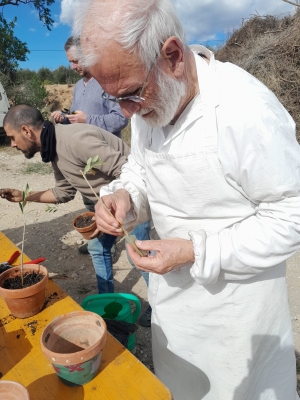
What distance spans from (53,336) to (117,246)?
3.33 m

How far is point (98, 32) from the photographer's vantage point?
42.0 inches

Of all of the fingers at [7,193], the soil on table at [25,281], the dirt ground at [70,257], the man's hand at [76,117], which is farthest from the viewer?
the man's hand at [76,117]

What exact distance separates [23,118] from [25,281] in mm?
1477

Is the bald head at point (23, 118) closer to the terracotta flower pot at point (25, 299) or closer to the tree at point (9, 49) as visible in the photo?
the terracotta flower pot at point (25, 299)

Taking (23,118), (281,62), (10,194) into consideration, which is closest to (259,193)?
(23,118)

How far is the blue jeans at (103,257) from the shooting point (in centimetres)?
281

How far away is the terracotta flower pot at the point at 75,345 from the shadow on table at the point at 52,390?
0.07 ft

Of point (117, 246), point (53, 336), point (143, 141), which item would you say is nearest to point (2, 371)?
point (53, 336)

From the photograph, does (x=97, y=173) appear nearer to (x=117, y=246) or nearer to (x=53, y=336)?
(x=53, y=336)

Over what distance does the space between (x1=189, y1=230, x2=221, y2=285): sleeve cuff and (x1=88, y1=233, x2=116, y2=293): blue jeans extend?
5.34ft

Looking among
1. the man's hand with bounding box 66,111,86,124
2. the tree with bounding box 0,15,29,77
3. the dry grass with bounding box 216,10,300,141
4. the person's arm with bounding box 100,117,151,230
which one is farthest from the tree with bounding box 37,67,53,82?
A: the person's arm with bounding box 100,117,151,230

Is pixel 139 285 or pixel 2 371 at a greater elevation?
pixel 2 371

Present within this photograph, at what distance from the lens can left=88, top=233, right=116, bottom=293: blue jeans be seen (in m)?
2.81

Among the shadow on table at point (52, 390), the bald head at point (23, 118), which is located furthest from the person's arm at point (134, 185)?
the bald head at point (23, 118)
